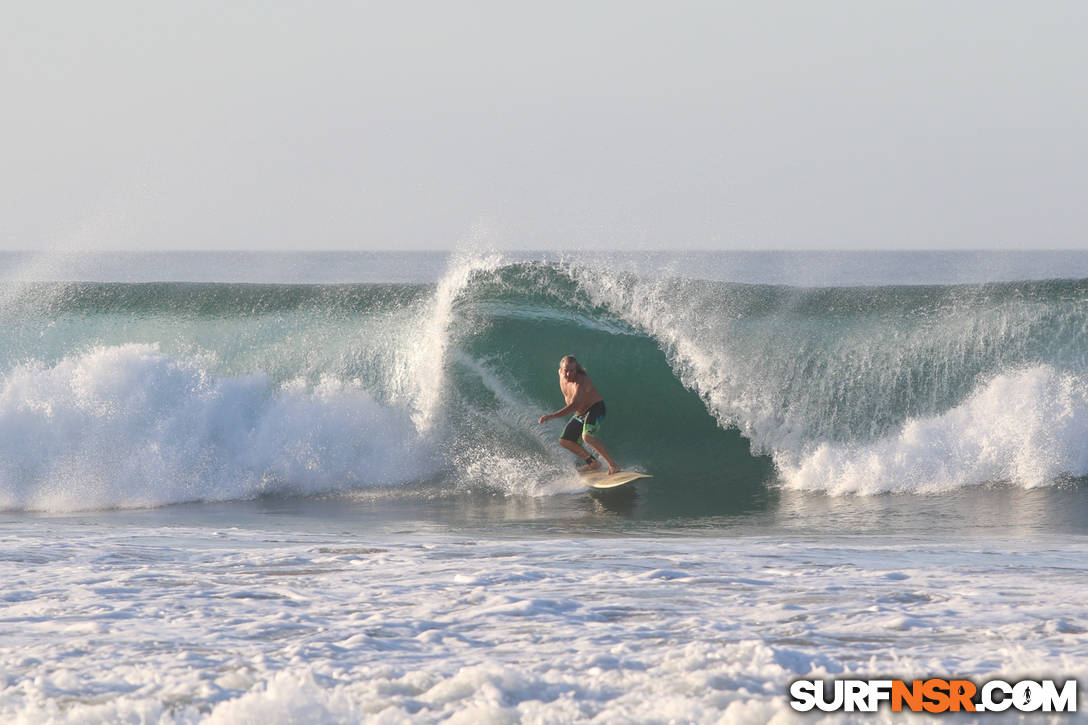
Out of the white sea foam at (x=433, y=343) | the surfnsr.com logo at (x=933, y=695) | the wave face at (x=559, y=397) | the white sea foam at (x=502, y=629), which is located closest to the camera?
the surfnsr.com logo at (x=933, y=695)

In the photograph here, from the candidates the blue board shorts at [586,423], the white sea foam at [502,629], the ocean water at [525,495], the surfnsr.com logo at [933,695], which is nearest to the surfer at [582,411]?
the blue board shorts at [586,423]

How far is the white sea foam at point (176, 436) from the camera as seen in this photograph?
10328mm

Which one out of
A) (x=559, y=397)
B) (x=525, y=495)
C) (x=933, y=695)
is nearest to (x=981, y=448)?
(x=525, y=495)

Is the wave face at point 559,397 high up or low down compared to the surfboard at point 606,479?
up

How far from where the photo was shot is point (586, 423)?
1006 cm

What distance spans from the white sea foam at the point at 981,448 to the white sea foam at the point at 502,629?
125 inches

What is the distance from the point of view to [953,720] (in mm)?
3561

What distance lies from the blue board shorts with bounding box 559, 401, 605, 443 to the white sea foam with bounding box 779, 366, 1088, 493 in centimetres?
189

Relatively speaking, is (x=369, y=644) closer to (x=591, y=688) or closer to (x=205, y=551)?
(x=591, y=688)

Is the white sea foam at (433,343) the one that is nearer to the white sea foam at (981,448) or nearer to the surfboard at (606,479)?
the surfboard at (606,479)

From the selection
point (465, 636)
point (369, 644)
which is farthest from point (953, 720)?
point (369, 644)

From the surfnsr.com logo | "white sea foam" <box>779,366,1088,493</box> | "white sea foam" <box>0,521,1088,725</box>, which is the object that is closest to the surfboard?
"white sea foam" <box>779,366,1088,493</box>

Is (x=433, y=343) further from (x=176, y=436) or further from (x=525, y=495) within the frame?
(x=176, y=436)

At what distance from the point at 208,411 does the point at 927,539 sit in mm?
7228
